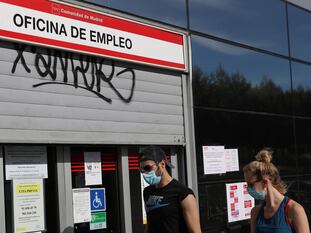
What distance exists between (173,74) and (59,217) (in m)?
2.69

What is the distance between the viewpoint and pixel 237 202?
8742 millimetres

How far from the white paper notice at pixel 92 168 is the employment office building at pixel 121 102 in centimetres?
2

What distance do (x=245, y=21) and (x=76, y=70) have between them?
4.14m

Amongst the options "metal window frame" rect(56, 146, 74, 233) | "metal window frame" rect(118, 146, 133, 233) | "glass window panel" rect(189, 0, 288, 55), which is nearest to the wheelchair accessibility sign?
"metal window frame" rect(118, 146, 133, 233)

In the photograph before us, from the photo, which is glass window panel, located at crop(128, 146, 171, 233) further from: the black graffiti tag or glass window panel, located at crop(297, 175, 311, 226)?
glass window panel, located at crop(297, 175, 311, 226)

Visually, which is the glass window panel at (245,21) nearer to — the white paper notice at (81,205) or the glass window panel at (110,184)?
the glass window panel at (110,184)

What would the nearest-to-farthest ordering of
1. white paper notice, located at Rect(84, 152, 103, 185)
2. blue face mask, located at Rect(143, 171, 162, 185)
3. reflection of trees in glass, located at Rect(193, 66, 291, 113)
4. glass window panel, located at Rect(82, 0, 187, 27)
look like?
blue face mask, located at Rect(143, 171, 162, 185)
white paper notice, located at Rect(84, 152, 103, 185)
glass window panel, located at Rect(82, 0, 187, 27)
reflection of trees in glass, located at Rect(193, 66, 291, 113)

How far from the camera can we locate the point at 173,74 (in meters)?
7.64

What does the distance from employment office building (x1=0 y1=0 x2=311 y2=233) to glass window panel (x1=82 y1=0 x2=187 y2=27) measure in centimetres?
2

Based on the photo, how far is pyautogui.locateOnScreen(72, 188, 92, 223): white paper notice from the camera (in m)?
6.16

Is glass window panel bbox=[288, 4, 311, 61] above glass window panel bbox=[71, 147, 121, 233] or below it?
above

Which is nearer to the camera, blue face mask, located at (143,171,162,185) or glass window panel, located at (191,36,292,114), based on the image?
blue face mask, located at (143,171,162,185)

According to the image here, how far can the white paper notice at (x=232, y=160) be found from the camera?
8.55 meters

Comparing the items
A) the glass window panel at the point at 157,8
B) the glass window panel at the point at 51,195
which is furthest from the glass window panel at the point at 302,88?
the glass window panel at the point at 51,195
